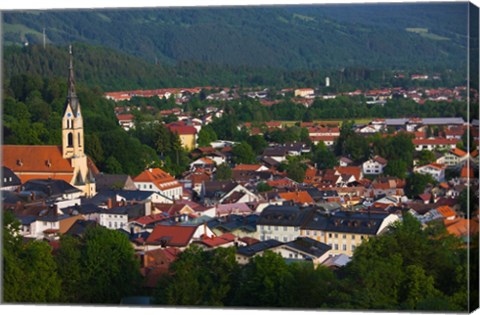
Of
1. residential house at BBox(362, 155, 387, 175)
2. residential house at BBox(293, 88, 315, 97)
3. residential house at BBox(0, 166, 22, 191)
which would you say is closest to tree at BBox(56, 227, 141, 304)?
residential house at BBox(0, 166, 22, 191)

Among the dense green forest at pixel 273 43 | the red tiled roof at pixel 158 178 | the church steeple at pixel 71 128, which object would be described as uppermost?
the dense green forest at pixel 273 43

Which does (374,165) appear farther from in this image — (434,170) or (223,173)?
(223,173)

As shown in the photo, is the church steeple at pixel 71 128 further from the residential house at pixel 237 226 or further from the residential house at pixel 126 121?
the residential house at pixel 126 121

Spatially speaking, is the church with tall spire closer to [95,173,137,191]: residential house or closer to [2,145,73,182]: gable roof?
[2,145,73,182]: gable roof

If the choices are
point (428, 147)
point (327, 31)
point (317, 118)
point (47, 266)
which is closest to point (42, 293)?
point (47, 266)

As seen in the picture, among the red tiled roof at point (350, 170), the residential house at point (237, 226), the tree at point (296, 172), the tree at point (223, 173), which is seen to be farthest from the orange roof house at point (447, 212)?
the red tiled roof at point (350, 170)

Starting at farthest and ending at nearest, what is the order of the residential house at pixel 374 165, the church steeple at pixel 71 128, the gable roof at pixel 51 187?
the residential house at pixel 374 165 → the church steeple at pixel 71 128 → the gable roof at pixel 51 187
